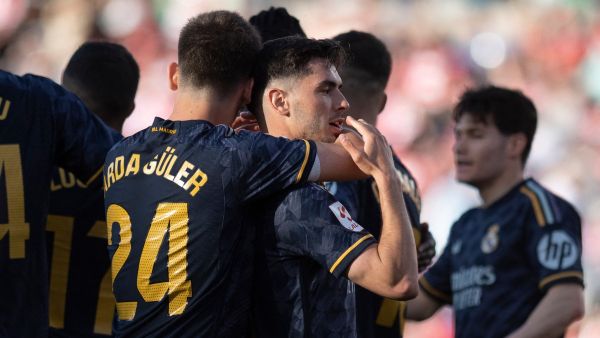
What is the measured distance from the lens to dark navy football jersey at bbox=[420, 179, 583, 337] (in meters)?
5.44

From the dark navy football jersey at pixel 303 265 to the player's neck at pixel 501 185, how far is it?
2.85 metres

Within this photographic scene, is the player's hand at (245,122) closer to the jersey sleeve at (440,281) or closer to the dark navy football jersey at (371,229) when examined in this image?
the dark navy football jersey at (371,229)

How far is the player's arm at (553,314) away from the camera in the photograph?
5273mm

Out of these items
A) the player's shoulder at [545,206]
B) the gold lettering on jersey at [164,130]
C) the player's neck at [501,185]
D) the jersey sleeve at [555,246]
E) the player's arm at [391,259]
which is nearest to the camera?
the player's arm at [391,259]

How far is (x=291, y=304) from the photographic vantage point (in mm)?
3176

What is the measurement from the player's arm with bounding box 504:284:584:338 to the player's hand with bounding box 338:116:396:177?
232 cm

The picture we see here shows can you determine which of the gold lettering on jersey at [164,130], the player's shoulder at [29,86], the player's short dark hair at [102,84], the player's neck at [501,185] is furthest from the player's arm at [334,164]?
the player's neck at [501,185]

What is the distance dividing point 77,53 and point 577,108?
8013mm

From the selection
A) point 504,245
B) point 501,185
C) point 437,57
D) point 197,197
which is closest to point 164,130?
point 197,197

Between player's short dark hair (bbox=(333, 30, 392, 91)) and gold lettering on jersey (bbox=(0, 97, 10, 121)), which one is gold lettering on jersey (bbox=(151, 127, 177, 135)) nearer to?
gold lettering on jersey (bbox=(0, 97, 10, 121))

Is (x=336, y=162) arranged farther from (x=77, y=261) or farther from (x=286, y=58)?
(x=77, y=261)

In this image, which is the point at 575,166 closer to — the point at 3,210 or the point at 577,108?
the point at 577,108

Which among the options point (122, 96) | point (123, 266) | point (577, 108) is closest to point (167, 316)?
point (123, 266)

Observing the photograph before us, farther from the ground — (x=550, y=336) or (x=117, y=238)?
(x=117, y=238)
